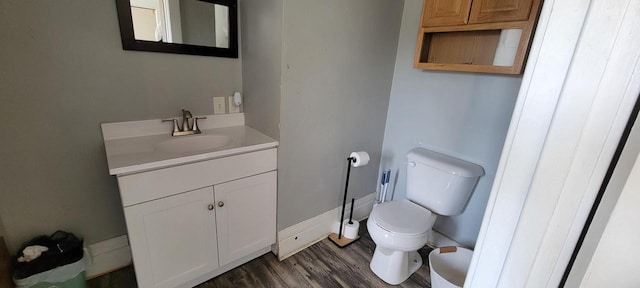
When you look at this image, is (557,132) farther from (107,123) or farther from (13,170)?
(13,170)

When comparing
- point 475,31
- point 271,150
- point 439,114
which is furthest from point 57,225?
point 475,31

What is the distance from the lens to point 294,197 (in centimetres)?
179

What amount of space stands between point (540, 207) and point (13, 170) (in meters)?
1.98

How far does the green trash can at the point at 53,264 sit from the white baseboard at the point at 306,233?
1.06m

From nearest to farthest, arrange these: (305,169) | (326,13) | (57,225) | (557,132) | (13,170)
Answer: (557,132), (13,170), (57,225), (326,13), (305,169)

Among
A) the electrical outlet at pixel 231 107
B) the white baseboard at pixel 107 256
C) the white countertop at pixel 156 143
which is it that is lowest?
the white baseboard at pixel 107 256

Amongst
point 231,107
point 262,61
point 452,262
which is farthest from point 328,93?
point 452,262

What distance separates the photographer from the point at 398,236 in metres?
1.50

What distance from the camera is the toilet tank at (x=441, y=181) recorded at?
164 centimetres

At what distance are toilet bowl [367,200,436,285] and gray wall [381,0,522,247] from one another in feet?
1.10

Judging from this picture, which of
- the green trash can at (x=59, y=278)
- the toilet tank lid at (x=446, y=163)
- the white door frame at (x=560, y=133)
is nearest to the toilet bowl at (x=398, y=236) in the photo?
the toilet tank lid at (x=446, y=163)

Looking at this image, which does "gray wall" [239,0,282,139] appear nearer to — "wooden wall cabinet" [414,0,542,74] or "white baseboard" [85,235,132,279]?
"wooden wall cabinet" [414,0,542,74]

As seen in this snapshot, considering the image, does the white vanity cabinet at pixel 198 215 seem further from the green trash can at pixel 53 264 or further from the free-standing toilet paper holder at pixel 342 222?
the free-standing toilet paper holder at pixel 342 222

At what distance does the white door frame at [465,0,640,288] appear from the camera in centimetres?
29
